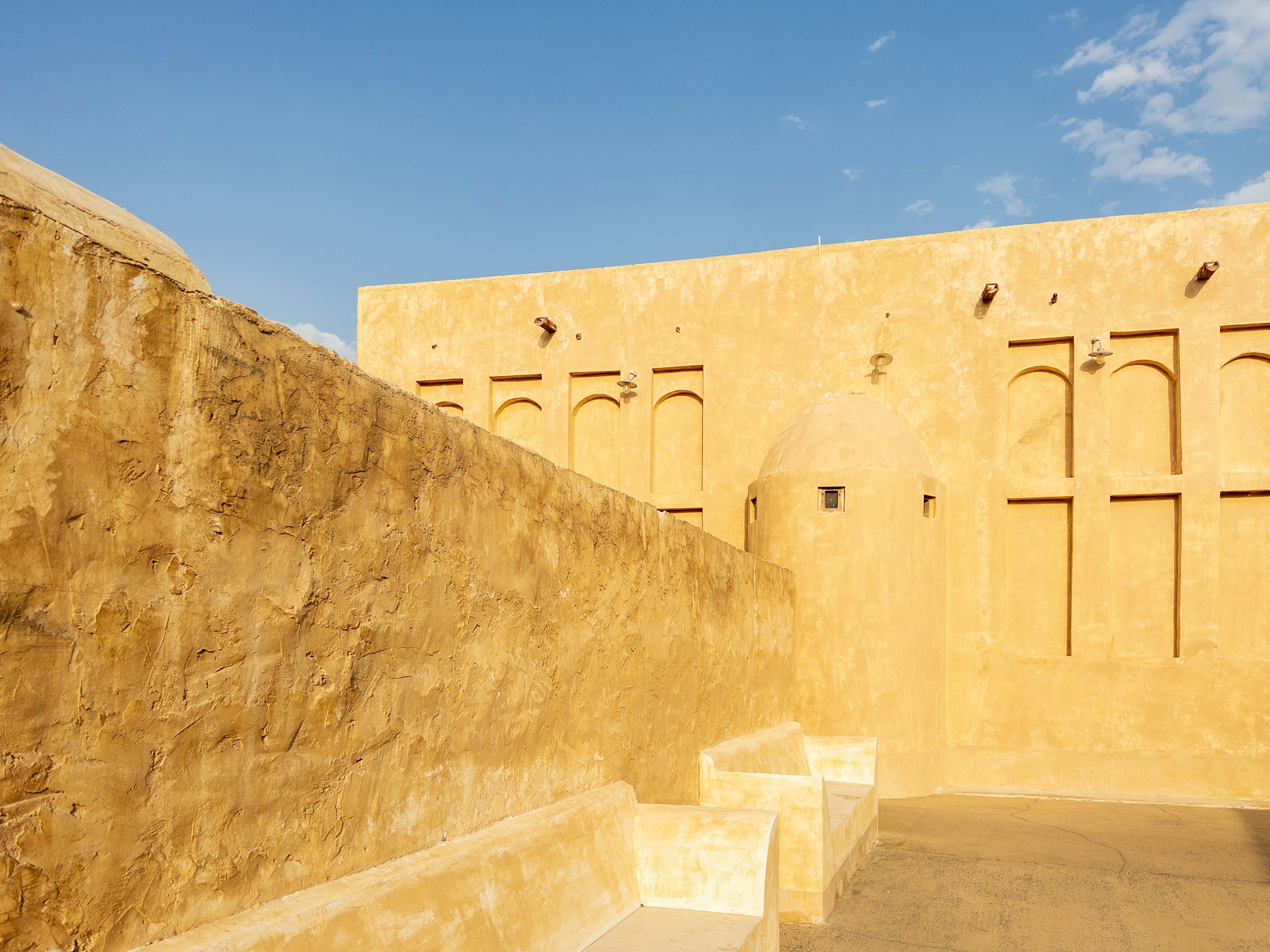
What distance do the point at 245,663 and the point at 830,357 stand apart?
1114cm

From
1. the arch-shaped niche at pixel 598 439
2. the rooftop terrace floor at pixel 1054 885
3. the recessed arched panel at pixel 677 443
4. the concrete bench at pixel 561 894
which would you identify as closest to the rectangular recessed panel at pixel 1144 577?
the rooftop terrace floor at pixel 1054 885

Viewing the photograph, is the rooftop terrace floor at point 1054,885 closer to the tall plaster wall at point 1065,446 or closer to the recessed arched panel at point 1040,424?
the tall plaster wall at point 1065,446

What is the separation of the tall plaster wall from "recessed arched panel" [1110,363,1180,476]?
0.09 feet

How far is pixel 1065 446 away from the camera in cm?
1188

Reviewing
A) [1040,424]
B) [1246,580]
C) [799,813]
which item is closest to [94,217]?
[799,813]

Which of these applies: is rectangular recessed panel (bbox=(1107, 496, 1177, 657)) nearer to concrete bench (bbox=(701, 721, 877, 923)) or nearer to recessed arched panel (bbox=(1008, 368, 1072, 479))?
recessed arched panel (bbox=(1008, 368, 1072, 479))

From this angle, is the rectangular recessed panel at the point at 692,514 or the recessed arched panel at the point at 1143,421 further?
the rectangular recessed panel at the point at 692,514

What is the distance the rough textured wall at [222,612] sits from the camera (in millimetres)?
1904

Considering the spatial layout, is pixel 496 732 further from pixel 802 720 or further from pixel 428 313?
pixel 428 313

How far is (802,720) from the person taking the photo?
10391 mm

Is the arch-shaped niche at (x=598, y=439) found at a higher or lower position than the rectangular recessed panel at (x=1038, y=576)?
higher

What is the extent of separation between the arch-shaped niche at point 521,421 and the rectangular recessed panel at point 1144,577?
7.88 meters

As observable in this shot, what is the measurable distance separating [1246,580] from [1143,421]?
2213 mm

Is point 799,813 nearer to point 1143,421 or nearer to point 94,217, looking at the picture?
point 94,217
